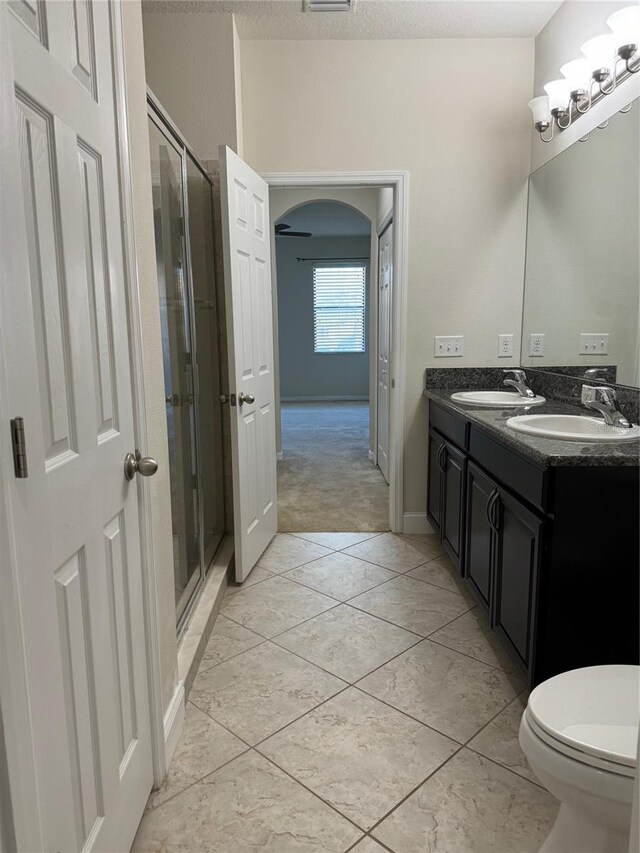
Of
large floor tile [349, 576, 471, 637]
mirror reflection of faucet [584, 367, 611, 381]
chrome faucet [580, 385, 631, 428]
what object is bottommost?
large floor tile [349, 576, 471, 637]

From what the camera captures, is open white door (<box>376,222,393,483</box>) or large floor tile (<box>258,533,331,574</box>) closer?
large floor tile (<box>258,533,331,574</box>)

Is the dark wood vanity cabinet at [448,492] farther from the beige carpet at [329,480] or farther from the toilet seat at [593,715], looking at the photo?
the toilet seat at [593,715]

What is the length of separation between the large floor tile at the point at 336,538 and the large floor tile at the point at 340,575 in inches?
6.5

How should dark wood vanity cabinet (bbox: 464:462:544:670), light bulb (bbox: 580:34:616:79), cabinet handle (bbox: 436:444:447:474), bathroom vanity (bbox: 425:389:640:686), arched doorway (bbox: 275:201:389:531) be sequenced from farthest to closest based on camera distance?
1. arched doorway (bbox: 275:201:389:531)
2. cabinet handle (bbox: 436:444:447:474)
3. light bulb (bbox: 580:34:616:79)
4. dark wood vanity cabinet (bbox: 464:462:544:670)
5. bathroom vanity (bbox: 425:389:640:686)

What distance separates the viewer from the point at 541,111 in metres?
2.83

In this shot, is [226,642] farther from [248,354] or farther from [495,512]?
[248,354]

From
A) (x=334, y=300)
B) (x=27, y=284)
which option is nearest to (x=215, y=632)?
(x=27, y=284)

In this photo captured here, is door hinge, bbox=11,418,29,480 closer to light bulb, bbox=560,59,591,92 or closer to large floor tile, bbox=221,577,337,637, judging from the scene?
large floor tile, bbox=221,577,337,637

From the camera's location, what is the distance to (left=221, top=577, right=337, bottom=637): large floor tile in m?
2.43

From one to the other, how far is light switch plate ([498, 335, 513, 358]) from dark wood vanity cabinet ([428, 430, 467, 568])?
620 mm

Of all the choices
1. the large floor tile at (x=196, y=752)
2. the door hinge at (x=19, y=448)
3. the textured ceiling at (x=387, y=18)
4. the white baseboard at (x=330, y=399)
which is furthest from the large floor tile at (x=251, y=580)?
the white baseboard at (x=330, y=399)

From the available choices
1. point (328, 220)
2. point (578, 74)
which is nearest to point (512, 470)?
point (578, 74)

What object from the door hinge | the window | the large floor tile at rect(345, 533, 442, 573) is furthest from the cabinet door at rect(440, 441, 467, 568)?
the window

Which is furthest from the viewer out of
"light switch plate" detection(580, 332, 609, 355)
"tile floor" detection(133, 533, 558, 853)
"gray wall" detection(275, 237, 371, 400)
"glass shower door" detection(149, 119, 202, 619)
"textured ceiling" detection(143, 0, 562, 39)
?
"gray wall" detection(275, 237, 371, 400)
